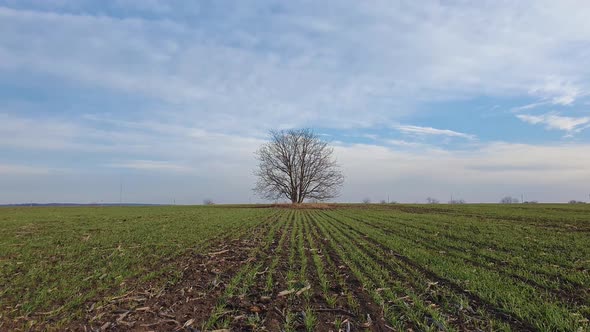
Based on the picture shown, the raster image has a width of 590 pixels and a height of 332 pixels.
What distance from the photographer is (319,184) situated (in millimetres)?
66562

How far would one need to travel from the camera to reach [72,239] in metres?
14.4

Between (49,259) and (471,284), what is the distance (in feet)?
41.1

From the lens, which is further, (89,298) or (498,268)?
(498,268)

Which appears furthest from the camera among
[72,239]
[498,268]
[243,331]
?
[72,239]

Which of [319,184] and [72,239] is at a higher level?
[319,184]

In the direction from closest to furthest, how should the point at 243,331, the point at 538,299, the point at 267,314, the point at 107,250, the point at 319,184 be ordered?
1. the point at 243,331
2. the point at 267,314
3. the point at 538,299
4. the point at 107,250
5. the point at 319,184

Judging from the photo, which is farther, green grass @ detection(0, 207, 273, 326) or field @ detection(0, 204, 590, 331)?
green grass @ detection(0, 207, 273, 326)

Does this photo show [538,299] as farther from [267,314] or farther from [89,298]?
[89,298]

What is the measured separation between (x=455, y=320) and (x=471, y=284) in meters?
2.41

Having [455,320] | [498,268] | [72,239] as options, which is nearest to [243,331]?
[455,320]

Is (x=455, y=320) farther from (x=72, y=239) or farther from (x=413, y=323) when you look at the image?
(x=72, y=239)

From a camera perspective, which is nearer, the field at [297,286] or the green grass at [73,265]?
the field at [297,286]

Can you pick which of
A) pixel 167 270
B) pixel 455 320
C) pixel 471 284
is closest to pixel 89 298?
pixel 167 270

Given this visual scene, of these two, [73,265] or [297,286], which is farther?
[73,265]
